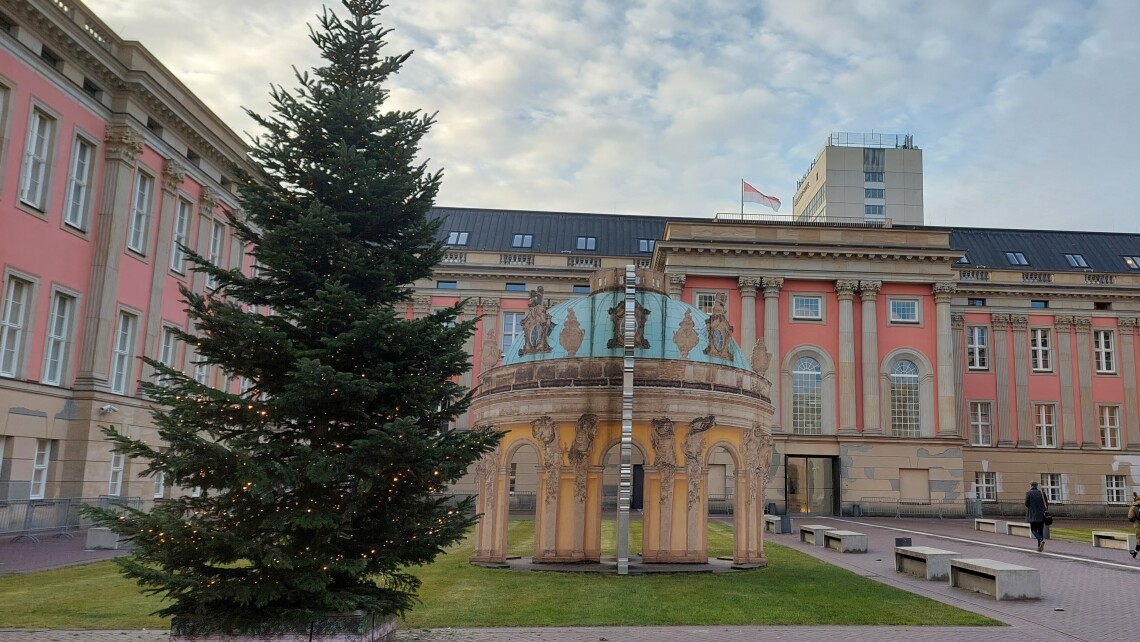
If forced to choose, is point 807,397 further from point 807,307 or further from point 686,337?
point 686,337

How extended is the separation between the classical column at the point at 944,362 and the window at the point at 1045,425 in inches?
465

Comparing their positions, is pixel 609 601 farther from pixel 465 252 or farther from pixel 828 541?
pixel 465 252

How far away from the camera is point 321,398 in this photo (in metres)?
13.0

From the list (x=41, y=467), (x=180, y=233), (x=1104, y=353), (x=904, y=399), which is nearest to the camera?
(x=41, y=467)

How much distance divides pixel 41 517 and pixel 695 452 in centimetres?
2370

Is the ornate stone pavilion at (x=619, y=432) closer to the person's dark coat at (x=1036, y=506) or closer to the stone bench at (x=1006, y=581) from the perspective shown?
the stone bench at (x=1006, y=581)

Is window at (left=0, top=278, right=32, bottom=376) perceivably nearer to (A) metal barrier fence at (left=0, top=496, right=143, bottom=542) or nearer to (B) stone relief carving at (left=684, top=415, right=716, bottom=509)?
(A) metal barrier fence at (left=0, top=496, right=143, bottom=542)

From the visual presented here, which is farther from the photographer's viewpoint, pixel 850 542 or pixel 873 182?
pixel 873 182

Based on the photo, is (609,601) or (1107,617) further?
(609,601)

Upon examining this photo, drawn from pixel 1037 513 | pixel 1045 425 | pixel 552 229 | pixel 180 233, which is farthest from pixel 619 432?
pixel 1045 425

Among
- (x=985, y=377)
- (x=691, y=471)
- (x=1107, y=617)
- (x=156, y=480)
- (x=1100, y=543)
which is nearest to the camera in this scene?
(x=1107, y=617)

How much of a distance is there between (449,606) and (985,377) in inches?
2317

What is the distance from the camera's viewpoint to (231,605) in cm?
1265

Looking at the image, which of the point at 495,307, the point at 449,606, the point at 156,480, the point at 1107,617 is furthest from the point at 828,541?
the point at 495,307
